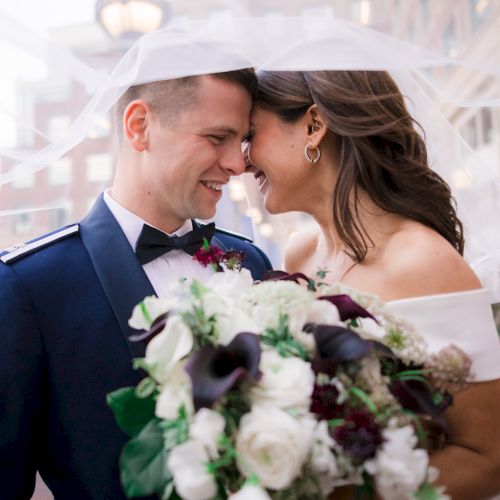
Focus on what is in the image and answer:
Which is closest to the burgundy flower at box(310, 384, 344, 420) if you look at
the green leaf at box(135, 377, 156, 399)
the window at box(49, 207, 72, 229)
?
the green leaf at box(135, 377, 156, 399)

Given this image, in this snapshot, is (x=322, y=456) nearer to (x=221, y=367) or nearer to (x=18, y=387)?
(x=221, y=367)

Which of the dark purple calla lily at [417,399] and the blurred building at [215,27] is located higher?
the blurred building at [215,27]

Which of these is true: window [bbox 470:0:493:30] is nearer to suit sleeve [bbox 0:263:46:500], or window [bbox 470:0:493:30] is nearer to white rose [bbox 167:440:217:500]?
white rose [bbox 167:440:217:500]

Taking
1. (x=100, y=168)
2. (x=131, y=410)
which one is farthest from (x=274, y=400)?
(x=100, y=168)

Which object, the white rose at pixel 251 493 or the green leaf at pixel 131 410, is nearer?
the white rose at pixel 251 493

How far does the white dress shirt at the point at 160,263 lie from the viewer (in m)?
2.20

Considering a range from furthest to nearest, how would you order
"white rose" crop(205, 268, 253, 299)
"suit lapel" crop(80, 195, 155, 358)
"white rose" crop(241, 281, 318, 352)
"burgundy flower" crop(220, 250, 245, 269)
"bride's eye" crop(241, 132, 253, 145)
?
"bride's eye" crop(241, 132, 253, 145)
"suit lapel" crop(80, 195, 155, 358)
"burgundy flower" crop(220, 250, 245, 269)
"white rose" crop(205, 268, 253, 299)
"white rose" crop(241, 281, 318, 352)

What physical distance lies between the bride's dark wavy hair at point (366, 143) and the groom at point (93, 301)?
280mm

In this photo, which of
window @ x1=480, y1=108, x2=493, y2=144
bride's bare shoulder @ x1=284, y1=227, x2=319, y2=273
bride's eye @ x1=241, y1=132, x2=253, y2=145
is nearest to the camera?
bride's eye @ x1=241, y1=132, x2=253, y2=145

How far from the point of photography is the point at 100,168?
2789 mm

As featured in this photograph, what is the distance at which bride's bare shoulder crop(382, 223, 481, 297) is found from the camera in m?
2.11

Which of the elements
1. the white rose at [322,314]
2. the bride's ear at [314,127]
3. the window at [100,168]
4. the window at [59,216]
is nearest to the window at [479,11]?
the bride's ear at [314,127]

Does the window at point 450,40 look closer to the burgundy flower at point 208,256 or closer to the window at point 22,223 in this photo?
the burgundy flower at point 208,256

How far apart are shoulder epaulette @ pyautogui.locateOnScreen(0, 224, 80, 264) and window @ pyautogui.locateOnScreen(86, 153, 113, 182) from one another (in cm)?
56
